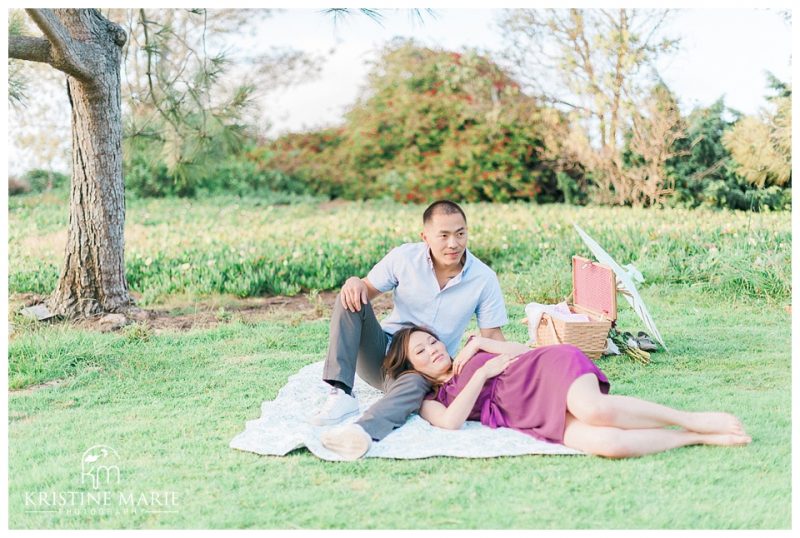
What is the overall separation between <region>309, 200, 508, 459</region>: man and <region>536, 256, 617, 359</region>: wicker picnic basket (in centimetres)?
79

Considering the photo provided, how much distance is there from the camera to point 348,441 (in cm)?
295

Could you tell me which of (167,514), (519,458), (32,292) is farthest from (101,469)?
(32,292)

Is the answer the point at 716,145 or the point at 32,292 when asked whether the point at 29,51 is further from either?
the point at 716,145

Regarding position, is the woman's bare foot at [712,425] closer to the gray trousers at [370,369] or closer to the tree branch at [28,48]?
the gray trousers at [370,369]

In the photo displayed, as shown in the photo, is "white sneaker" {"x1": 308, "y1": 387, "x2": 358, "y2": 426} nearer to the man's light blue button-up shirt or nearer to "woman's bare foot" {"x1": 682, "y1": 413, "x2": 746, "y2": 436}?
the man's light blue button-up shirt

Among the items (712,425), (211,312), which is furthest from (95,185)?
(712,425)

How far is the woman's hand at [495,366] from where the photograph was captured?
3115 millimetres

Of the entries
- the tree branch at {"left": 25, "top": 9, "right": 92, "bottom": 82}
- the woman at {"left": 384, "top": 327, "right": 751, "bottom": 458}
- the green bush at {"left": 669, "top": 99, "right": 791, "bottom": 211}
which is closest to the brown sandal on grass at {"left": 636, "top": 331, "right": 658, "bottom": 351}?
the woman at {"left": 384, "top": 327, "right": 751, "bottom": 458}

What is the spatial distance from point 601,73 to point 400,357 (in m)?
8.18

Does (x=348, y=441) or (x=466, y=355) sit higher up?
(x=466, y=355)

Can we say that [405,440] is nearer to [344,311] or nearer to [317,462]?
[317,462]

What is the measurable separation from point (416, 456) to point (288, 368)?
1536 millimetres

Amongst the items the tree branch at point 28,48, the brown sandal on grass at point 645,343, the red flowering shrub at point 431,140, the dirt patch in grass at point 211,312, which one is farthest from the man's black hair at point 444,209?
the red flowering shrub at point 431,140

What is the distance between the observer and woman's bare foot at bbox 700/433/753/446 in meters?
2.93
